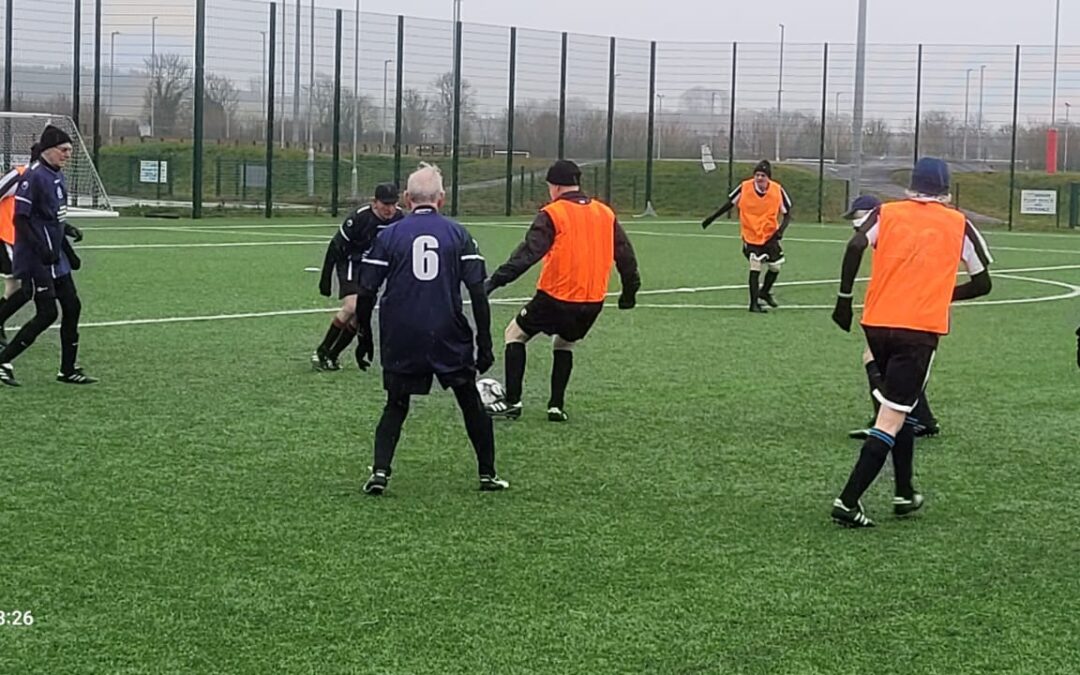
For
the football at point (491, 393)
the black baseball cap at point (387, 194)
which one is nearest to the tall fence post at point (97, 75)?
the black baseball cap at point (387, 194)

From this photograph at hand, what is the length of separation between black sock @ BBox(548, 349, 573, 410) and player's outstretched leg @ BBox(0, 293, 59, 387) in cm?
386

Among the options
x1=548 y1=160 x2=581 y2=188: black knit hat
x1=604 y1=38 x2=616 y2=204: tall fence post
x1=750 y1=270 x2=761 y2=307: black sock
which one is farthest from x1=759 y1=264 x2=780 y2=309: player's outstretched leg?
x1=604 y1=38 x2=616 y2=204: tall fence post

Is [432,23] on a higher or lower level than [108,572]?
higher

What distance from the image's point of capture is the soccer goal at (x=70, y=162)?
27953 mm

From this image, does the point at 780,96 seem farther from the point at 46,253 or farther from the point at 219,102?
the point at 46,253

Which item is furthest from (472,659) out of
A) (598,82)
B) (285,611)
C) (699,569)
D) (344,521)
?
(598,82)

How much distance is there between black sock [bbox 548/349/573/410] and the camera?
10.8 metres

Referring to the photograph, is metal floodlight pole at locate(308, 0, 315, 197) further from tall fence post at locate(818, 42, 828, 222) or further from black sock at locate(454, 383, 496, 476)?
black sock at locate(454, 383, 496, 476)

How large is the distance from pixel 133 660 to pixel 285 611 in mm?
768

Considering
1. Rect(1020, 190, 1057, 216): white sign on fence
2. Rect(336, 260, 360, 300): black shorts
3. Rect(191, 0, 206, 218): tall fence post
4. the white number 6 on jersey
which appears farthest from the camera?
Rect(1020, 190, 1057, 216): white sign on fence

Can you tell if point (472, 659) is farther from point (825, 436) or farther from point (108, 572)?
point (825, 436)

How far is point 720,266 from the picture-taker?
26328 millimetres

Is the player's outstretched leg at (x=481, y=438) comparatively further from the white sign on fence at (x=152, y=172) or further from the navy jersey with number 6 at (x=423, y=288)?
the white sign on fence at (x=152, y=172)

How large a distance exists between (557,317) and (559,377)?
46 cm
